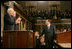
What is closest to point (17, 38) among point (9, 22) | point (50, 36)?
point (9, 22)

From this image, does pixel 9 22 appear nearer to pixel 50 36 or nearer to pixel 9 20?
pixel 9 20

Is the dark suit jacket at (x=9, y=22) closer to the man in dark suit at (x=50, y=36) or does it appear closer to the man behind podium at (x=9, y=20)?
the man behind podium at (x=9, y=20)

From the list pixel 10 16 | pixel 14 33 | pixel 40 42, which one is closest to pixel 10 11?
Result: pixel 10 16

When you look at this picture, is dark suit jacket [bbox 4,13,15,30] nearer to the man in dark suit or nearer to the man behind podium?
the man behind podium

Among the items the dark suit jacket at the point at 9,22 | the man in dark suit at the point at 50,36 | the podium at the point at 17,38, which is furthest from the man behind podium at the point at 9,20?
the man in dark suit at the point at 50,36

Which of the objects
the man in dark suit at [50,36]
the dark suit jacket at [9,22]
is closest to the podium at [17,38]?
the dark suit jacket at [9,22]

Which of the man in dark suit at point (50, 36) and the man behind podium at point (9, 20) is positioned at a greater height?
the man behind podium at point (9, 20)

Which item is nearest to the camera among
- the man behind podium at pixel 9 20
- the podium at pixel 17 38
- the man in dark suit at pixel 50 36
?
the podium at pixel 17 38

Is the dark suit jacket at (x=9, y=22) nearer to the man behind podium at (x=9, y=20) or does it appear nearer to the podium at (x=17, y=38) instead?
the man behind podium at (x=9, y=20)

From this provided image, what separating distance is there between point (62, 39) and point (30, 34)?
4.50ft

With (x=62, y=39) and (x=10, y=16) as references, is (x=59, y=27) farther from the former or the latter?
(x=10, y=16)

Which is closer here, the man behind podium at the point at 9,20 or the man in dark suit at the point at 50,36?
the man behind podium at the point at 9,20

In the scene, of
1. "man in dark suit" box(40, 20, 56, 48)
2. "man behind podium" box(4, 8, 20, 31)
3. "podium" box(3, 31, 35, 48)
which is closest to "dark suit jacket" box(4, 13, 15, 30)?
"man behind podium" box(4, 8, 20, 31)

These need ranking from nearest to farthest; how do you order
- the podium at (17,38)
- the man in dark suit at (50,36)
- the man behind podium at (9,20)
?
1. the podium at (17,38)
2. the man behind podium at (9,20)
3. the man in dark suit at (50,36)
